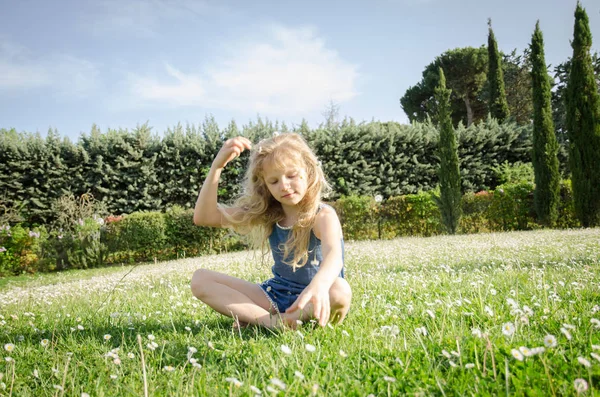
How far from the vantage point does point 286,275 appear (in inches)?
106

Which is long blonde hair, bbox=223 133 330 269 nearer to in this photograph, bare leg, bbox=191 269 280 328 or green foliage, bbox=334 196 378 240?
bare leg, bbox=191 269 280 328

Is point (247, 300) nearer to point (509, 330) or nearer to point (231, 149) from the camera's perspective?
point (231, 149)

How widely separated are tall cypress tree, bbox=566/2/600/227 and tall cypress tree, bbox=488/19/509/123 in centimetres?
1178

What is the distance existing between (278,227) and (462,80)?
34.7 meters

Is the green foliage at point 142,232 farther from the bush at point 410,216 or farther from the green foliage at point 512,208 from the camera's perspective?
the green foliage at point 512,208

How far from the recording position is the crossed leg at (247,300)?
225 centimetres

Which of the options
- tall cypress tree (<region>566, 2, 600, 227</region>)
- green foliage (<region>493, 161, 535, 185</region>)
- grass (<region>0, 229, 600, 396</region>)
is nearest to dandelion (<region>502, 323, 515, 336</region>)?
grass (<region>0, 229, 600, 396</region>)

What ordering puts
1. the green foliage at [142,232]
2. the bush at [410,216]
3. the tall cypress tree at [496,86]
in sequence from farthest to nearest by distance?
the tall cypress tree at [496,86] → the bush at [410,216] → the green foliage at [142,232]

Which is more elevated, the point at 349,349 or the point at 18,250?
the point at 349,349

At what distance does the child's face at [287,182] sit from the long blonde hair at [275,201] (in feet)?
0.14

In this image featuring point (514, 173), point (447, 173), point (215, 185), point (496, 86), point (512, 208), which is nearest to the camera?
point (215, 185)

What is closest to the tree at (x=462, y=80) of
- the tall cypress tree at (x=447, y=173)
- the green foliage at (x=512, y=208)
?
the tall cypress tree at (x=447, y=173)

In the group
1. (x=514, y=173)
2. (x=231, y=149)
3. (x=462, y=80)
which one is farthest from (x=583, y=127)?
(x=462, y=80)

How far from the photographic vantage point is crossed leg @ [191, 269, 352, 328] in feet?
7.37
